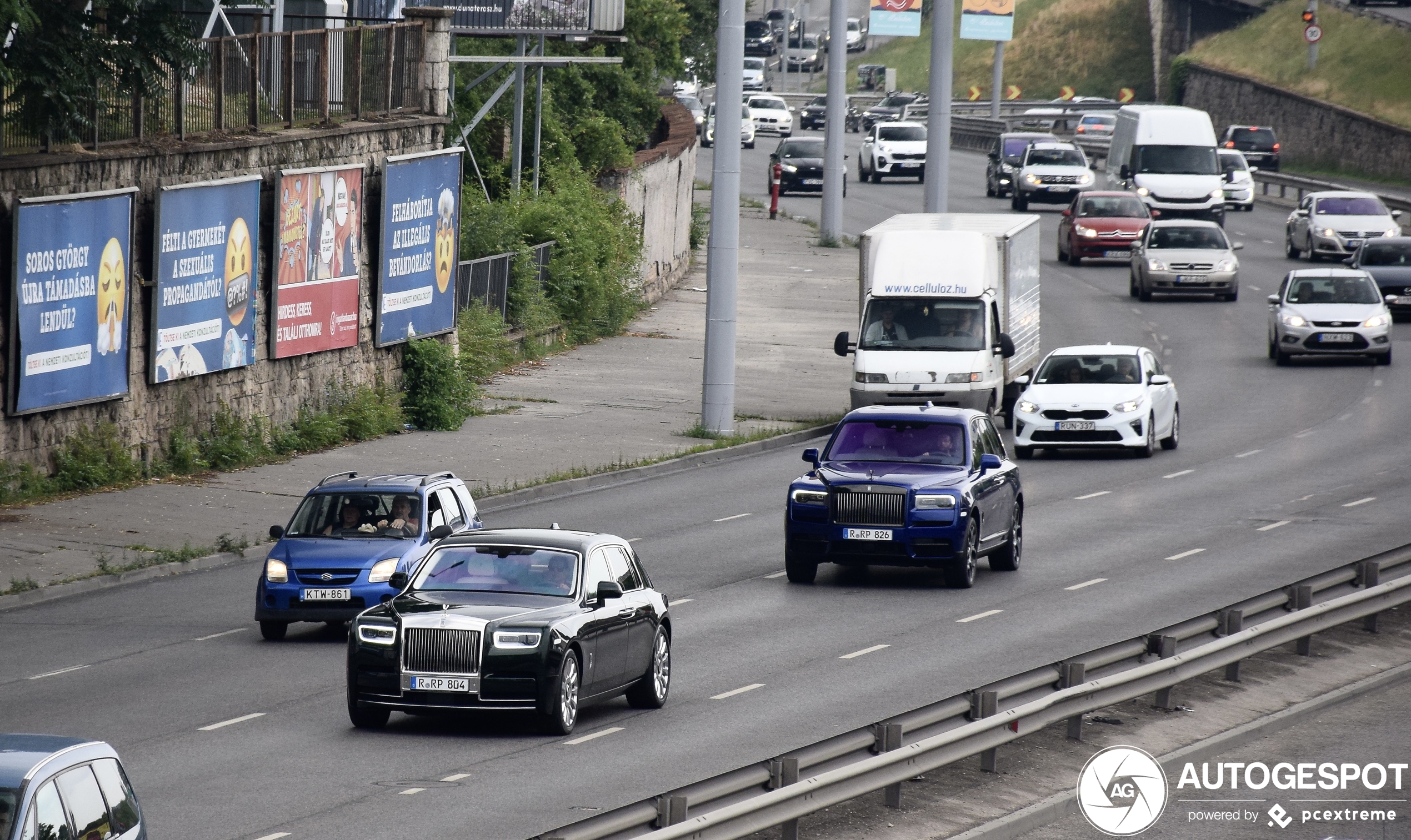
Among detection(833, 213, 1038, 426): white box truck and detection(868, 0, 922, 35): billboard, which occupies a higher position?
detection(868, 0, 922, 35): billboard

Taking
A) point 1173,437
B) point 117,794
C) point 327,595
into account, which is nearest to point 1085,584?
point 327,595

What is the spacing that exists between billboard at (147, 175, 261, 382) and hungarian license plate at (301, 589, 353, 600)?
9.89m

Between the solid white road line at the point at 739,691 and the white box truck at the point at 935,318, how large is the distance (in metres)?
15.1

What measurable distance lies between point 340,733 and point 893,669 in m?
4.35

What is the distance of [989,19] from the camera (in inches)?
3890

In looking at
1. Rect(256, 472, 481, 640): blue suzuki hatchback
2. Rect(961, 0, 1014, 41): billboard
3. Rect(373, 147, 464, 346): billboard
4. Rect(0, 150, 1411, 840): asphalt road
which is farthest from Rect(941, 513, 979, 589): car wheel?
Rect(961, 0, 1014, 41): billboard

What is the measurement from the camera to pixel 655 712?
15.0 metres

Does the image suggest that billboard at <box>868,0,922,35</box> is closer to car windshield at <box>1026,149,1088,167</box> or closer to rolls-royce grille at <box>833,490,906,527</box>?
car windshield at <box>1026,149,1088,167</box>

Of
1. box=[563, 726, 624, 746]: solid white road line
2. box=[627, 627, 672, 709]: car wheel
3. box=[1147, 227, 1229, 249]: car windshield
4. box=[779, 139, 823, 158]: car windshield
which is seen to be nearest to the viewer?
box=[563, 726, 624, 746]: solid white road line

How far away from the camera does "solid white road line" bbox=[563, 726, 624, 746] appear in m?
14.0

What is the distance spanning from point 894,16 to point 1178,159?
1863 inches

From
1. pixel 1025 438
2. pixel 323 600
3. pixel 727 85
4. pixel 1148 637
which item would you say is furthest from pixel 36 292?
pixel 1148 637

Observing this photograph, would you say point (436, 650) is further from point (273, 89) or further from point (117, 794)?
point (273, 89)

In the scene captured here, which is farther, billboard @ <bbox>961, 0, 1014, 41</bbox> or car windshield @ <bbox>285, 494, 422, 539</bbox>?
billboard @ <bbox>961, 0, 1014, 41</bbox>
